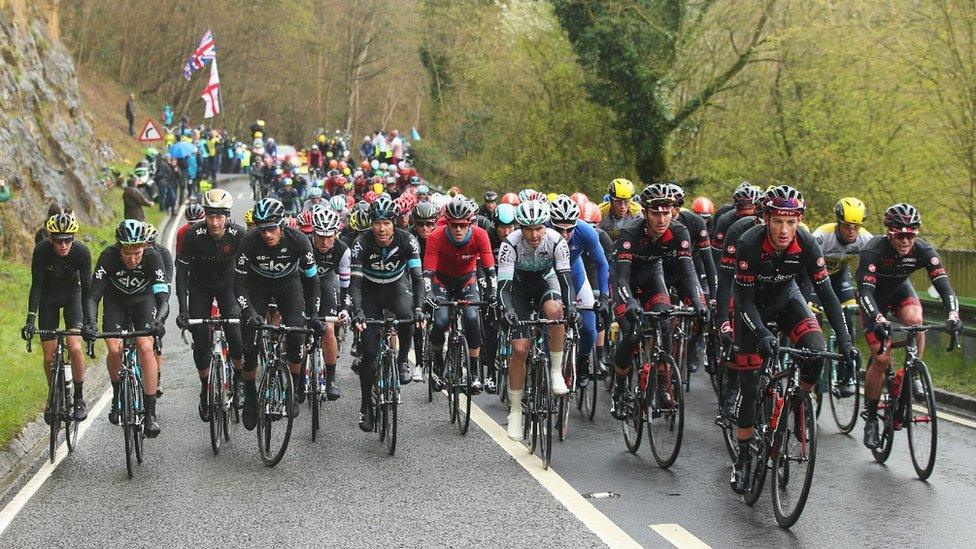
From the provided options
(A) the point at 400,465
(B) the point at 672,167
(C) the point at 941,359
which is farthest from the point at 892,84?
(A) the point at 400,465

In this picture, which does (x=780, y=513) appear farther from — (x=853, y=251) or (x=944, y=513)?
(x=853, y=251)

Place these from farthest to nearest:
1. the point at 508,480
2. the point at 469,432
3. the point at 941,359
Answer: the point at 941,359, the point at 469,432, the point at 508,480

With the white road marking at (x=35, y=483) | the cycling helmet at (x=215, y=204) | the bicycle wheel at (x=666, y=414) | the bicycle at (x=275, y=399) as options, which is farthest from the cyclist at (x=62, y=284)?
the bicycle wheel at (x=666, y=414)

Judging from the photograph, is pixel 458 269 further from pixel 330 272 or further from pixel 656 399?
pixel 656 399

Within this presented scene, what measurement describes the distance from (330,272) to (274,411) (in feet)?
11.9

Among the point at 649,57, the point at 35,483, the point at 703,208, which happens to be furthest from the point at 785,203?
the point at 649,57

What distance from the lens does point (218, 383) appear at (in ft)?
34.5

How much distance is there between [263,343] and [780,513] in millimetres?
5682

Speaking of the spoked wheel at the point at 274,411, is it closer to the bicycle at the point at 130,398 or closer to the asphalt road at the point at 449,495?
the asphalt road at the point at 449,495

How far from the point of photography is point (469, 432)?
11.1m

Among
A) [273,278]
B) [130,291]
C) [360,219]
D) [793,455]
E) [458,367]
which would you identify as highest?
[360,219]

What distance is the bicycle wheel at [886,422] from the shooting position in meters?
9.30

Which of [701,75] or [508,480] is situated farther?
[701,75]

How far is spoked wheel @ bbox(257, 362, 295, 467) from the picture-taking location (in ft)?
31.9
